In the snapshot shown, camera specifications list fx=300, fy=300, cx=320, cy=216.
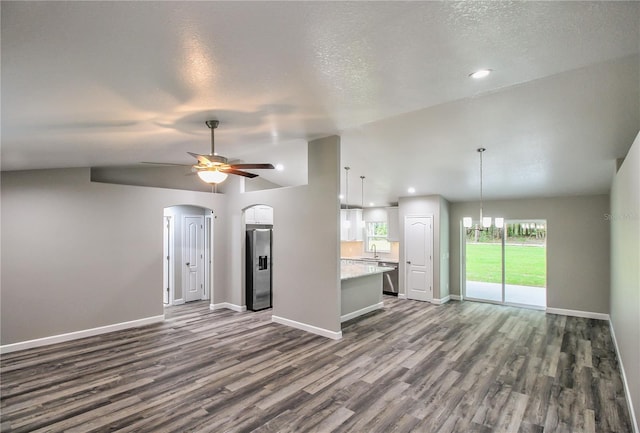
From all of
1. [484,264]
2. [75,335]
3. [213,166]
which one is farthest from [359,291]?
[75,335]

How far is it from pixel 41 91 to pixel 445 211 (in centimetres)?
757

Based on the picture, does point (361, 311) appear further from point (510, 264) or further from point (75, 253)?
point (75, 253)

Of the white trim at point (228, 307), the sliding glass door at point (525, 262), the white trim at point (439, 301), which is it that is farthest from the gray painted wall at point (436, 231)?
the white trim at point (228, 307)

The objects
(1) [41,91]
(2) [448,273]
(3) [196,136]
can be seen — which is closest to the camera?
(1) [41,91]

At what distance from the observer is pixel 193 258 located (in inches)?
295

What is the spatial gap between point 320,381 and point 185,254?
17.1 ft

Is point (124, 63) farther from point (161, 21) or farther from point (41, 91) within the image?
point (41, 91)

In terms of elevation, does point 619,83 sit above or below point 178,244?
above

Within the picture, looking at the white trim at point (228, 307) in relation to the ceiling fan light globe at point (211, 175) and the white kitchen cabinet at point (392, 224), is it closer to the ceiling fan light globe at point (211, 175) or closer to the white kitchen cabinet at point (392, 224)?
the ceiling fan light globe at point (211, 175)

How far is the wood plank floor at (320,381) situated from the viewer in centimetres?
273

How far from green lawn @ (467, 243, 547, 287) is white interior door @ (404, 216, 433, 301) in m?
1.25

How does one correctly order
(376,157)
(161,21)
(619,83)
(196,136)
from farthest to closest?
(376,157) → (196,136) → (619,83) → (161,21)

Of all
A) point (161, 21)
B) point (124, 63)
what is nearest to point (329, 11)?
point (161, 21)

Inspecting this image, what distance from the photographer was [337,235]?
470cm
